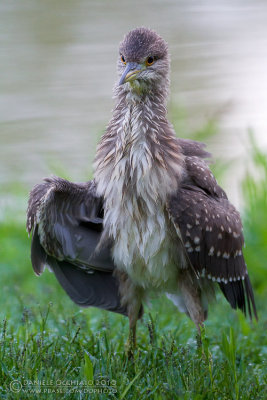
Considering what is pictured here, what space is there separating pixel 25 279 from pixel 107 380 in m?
2.93

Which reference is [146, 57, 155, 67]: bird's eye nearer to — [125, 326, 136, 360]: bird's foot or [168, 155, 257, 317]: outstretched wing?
[168, 155, 257, 317]: outstretched wing

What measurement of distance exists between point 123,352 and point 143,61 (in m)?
2.02

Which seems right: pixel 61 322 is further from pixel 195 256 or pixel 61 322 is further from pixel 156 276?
pixel 195 256

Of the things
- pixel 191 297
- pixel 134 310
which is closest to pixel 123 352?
pixel 134 310

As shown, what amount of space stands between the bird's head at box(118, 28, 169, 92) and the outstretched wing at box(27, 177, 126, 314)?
839mm

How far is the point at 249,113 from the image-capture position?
10.7 metres

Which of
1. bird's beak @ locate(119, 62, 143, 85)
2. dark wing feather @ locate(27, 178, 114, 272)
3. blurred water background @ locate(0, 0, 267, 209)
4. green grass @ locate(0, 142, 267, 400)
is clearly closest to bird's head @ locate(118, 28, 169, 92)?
bird's beak @ locate(119, 62, 143, 85)

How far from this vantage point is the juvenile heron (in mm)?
5172

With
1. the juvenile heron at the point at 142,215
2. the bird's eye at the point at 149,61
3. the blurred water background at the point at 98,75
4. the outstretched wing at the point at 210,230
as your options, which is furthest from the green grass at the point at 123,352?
the blurred water background at the point at 98,75

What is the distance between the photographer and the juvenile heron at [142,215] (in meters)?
5.17

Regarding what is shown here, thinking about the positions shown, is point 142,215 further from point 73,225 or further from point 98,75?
point 98,75

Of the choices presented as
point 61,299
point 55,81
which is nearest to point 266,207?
point 61,299

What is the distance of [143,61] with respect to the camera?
17.2ft

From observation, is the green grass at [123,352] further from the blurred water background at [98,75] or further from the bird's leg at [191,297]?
the blurred water background at [98,75]
